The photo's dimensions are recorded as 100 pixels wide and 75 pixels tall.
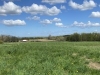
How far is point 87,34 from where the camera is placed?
91.1m

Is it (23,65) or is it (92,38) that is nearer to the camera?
(23,65)

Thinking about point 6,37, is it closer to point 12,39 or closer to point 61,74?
point 12,39

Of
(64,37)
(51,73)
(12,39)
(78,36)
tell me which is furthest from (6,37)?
(51,73)

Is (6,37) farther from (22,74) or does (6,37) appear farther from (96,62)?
(22,74)

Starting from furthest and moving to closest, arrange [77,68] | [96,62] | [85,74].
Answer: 1. [96,62]
2. [77,68]
3. [85,74]

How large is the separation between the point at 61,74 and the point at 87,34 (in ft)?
268

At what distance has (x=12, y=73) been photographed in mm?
10742

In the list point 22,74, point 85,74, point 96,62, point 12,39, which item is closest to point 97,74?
point 85,74

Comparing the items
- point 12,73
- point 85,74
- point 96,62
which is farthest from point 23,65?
point 96,62

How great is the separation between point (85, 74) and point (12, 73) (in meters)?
3.89

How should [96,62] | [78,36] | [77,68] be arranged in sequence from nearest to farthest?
1. [77,68]
2. [96,62]
3. [78,36]

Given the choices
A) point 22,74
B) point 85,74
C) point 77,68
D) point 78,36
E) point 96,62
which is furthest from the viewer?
point 78,36

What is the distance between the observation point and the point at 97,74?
12273 millimetres

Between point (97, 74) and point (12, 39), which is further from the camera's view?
point (12, 39)
